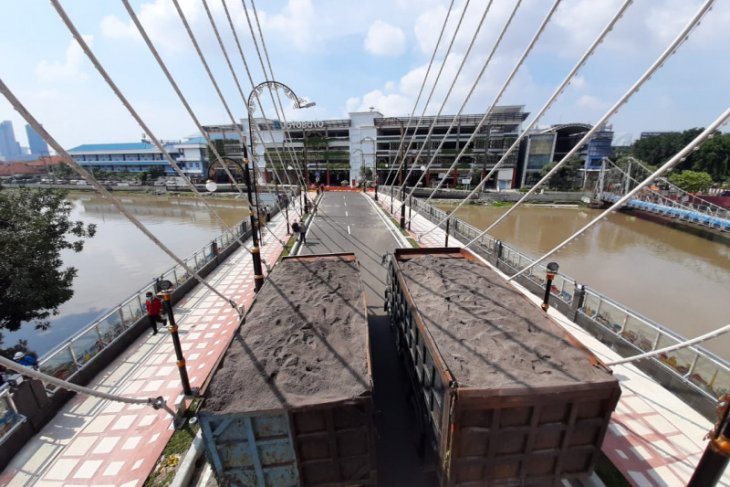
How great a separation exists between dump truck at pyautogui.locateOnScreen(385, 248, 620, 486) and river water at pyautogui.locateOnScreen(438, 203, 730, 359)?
930 centimetres

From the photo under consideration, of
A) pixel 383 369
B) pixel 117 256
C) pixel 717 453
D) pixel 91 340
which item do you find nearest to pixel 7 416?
pixel 91 340

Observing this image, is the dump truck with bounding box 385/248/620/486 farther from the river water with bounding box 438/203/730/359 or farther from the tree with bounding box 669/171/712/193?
the tree with bounding box 669/171/712/193

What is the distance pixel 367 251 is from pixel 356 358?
11.4m

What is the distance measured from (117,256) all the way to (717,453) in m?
26.3

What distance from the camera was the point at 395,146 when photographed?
194 ft

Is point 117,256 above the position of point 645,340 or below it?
below

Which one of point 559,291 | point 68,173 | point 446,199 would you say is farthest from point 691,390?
point 68,173

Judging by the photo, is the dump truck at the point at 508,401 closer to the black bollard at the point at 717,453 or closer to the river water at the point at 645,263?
the black bollard at the point at 717,453

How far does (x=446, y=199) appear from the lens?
1982 inches

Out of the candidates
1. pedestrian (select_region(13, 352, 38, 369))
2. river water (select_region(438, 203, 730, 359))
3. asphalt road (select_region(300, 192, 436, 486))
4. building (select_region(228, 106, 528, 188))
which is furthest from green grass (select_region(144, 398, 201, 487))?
building (select_region(228, 106, 528, 188))

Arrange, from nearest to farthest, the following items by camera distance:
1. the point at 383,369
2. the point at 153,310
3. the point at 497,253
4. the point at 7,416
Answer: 1. the point at 7,416
2. the point at 383,369
3. the point at 153,310
4. the point at 497,253

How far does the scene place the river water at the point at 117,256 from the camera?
41.6ft

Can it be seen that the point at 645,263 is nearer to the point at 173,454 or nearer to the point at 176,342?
the point at 176,342

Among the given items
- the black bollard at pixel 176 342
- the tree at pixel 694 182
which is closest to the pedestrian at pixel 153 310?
the black bollard at pixel 176 342
